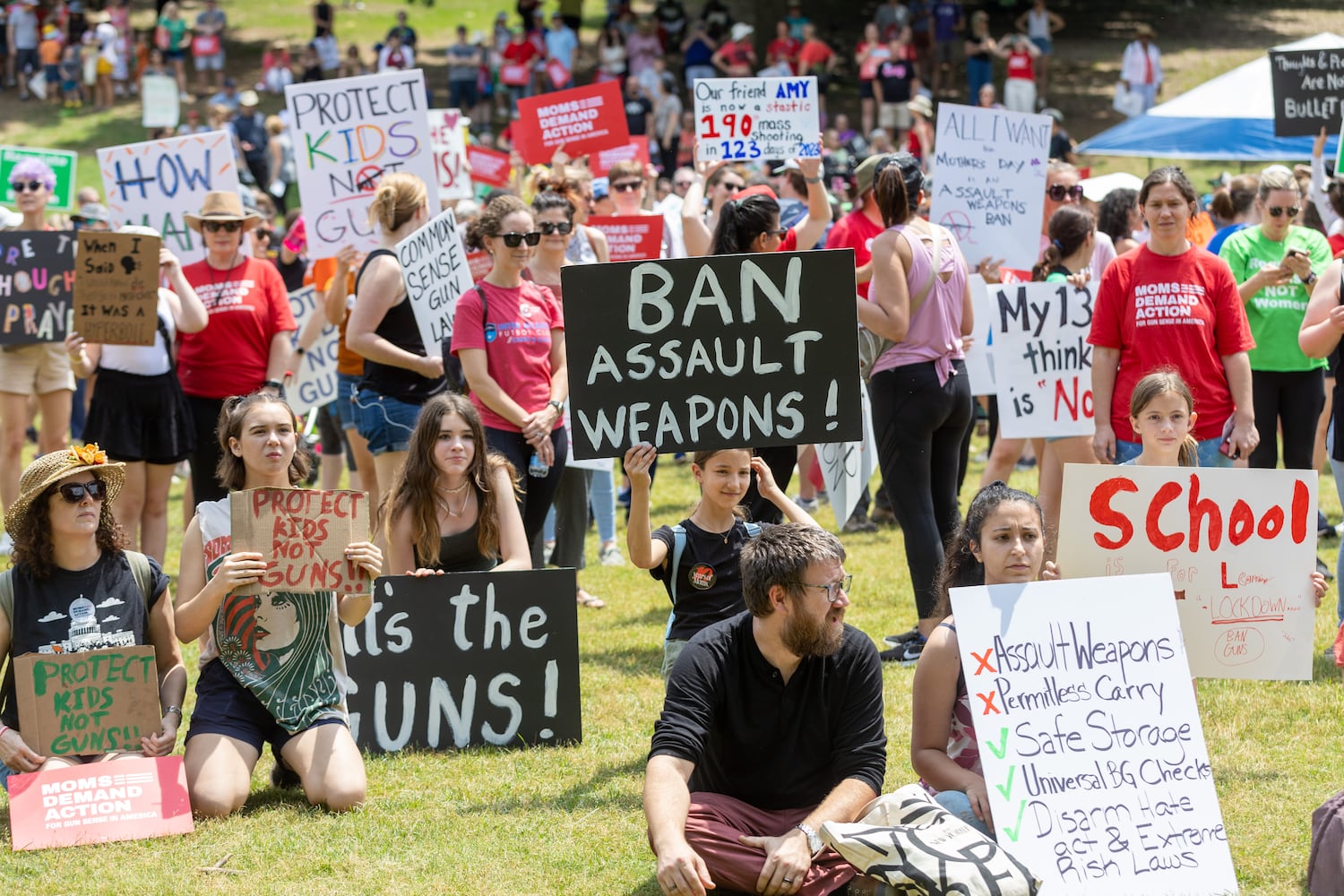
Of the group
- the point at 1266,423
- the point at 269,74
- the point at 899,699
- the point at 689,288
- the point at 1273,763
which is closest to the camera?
the point at 689,288

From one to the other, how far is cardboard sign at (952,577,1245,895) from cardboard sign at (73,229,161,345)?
5417 mm

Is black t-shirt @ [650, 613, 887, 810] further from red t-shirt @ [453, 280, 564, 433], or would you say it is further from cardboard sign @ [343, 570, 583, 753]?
red t-shirt @ [453, 280, 564, 433]

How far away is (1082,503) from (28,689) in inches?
144

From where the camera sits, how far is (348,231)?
970cm

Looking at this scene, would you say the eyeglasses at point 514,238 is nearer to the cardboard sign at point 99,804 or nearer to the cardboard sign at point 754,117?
the cardboard sign at point 99,804

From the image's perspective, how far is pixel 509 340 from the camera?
299 inches

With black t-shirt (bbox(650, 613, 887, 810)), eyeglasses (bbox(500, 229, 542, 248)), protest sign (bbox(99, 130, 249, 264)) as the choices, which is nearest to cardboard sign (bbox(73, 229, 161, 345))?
protest sign (bbox(99, 130, 249, 264))

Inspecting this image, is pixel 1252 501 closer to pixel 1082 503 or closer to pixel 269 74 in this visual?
pixel 1082 503

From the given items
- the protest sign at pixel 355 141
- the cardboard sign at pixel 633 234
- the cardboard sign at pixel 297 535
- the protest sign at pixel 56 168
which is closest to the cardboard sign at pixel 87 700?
the cardboard sign at pixel 297 535

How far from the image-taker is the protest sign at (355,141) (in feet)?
31.8

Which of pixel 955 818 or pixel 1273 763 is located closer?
pixel 955 818

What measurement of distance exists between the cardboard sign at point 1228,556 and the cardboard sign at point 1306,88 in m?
7.00

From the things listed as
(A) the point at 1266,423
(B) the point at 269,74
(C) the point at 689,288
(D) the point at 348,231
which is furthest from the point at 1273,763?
(B) the point at 269,74

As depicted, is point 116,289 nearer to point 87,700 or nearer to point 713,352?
point 87,700
